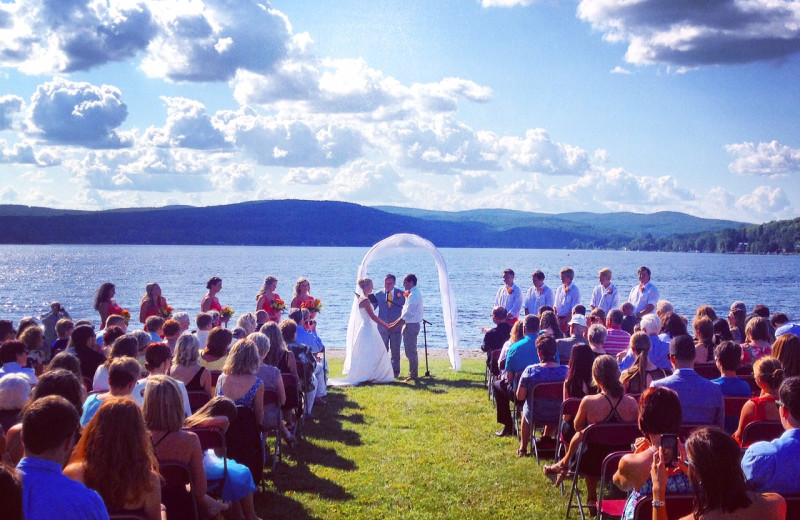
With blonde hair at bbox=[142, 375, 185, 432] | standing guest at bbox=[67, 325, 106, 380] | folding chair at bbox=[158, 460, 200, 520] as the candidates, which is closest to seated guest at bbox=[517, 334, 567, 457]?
folding chair at bbox=[158, 460, 200, 520]

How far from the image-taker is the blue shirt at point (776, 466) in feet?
12.5

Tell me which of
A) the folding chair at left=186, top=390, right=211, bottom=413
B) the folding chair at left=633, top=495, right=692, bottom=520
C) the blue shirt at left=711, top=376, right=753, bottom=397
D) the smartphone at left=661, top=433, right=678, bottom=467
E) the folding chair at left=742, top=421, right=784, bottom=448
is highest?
the smartphone at left=661, top=433, right=678, bottom=467

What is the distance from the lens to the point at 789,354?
6012 mm

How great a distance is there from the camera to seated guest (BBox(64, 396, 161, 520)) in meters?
3.46

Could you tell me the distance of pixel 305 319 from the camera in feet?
36.6

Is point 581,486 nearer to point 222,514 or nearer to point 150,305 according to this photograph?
point 222,514

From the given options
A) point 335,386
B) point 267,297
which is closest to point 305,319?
point 267,297

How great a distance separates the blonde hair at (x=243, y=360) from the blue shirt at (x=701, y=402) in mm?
3655

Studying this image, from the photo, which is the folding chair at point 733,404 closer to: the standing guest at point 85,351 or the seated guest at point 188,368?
the seated guest at point 188,368

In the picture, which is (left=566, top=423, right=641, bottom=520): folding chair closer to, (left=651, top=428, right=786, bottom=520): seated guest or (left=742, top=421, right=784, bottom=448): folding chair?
(left=742, top=421, right=784, bottom=448): folding chair

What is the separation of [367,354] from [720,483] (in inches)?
413

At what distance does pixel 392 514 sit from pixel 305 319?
553 cm

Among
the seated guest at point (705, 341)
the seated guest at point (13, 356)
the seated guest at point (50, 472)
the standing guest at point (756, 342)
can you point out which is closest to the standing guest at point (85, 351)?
the seated guest at point (13, 356)

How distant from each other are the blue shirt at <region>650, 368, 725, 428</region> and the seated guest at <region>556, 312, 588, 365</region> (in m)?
3.25
